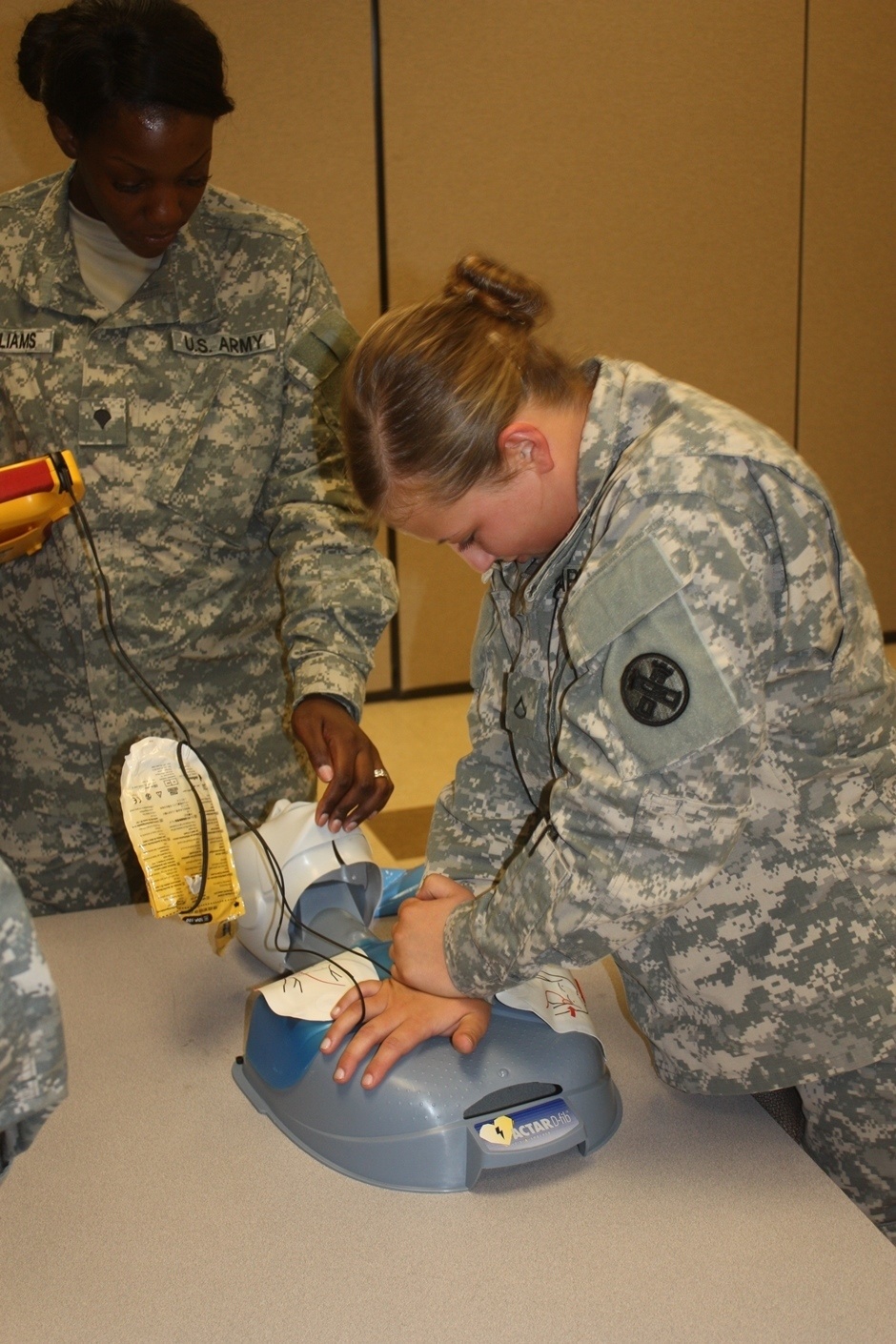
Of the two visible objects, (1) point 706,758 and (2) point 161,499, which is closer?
(1) point 706,758

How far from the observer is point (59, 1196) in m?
0.95

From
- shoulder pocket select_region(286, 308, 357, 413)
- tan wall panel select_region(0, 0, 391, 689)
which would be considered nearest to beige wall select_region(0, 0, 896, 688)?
tan wall panel select_region(0, 0, 391, 689)

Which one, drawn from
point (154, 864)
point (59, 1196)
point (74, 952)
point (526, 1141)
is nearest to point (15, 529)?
point (154, 864)

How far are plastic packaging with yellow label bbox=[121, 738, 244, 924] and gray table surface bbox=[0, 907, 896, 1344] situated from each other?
0.53 ft

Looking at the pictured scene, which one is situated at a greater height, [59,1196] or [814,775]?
[814,775]

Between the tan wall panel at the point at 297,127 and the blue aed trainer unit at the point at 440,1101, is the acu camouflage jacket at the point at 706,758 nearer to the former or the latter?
the blue aed trainer unit at the point at 440,1101

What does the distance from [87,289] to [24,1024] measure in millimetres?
1072

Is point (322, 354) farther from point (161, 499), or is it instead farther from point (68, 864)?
point (68, 864)

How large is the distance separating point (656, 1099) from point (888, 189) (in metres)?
3.37

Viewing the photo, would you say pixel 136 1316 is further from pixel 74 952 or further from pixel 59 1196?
pixel 74 952

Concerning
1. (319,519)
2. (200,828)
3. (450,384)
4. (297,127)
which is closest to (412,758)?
(297,127)

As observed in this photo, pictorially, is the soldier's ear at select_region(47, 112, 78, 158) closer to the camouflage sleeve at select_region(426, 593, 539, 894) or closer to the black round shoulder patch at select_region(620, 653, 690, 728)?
the camouflage sleeve at select_region(426, 593, 539, 894)

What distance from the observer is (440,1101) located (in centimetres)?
96

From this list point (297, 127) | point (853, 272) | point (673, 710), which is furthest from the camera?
point (853, 272)
